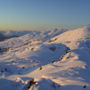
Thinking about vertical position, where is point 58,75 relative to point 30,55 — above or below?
above

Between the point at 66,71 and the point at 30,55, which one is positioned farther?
the point at 30,55

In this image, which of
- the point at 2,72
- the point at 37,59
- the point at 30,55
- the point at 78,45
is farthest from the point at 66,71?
the point at 78,45

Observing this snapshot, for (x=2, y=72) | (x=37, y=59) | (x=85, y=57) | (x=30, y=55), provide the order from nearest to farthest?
(x=2, y=72)
(x=85, y=57)
(x=37, y=59)
(x=30, y=55)

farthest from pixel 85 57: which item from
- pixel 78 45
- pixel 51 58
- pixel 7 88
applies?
pixel 7 88

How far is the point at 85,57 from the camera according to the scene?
26.5 meters

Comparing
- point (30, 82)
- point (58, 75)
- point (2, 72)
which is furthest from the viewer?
point (2, 72)

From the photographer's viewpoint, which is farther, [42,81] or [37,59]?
[37,59]

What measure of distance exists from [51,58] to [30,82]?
626 inches

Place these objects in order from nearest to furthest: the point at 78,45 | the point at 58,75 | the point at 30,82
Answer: the point at 30,82 → the point at 58,75 → the point at 78,45

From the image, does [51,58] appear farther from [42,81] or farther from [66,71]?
[42,81]

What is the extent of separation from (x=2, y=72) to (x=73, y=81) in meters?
10.3

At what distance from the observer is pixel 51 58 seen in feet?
102

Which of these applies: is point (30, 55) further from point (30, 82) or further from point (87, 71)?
point (30, 82)

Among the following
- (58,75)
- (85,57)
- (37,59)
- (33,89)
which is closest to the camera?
(33,89)
